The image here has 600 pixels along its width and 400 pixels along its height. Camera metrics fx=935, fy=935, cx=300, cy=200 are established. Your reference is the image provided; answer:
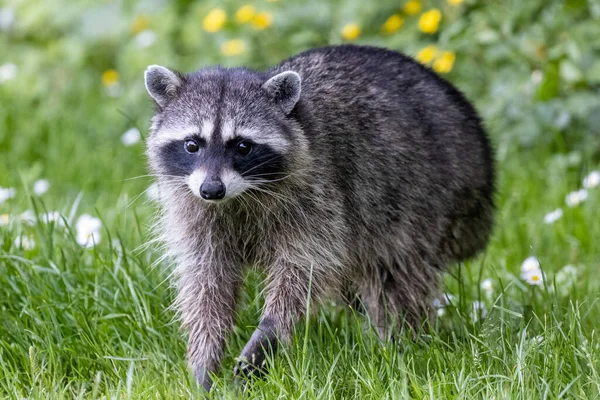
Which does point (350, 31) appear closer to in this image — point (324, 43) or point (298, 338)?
point (324, 43)

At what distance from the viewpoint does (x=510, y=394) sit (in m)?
2.78

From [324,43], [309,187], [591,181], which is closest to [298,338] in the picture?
[309,187]

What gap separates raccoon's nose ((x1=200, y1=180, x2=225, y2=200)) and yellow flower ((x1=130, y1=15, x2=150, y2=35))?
15.7 ft

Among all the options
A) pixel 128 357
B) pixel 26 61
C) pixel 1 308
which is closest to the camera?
pixel 128 357

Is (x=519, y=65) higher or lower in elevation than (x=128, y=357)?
higher

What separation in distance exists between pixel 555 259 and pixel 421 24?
6.38ft

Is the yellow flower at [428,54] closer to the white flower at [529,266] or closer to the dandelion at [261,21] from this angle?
the dandelion at [261,21]

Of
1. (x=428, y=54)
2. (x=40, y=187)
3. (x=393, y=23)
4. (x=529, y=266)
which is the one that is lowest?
(x=40, y=187)

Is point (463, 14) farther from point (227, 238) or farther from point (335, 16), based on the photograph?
point (227, 238)

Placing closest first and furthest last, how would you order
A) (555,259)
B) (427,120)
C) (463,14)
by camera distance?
1. (427,120)
2. (555,259)
3. (463,14)

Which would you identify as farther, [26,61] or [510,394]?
[26,61]

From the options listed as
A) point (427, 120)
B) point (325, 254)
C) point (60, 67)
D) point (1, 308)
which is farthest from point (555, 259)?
point (60, 67)

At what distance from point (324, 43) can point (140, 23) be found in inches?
80.6

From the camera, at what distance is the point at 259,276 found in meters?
3.75
